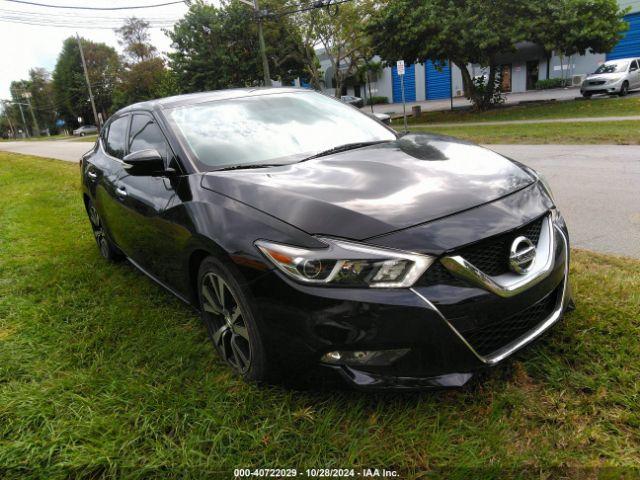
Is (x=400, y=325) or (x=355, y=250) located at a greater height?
(x=355, y=250)

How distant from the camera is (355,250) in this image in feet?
6.35

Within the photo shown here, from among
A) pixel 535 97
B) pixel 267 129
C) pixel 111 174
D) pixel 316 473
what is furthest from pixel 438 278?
pixel 535 97

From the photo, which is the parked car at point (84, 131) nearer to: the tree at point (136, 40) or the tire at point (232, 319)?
the tree at point (136, 40)

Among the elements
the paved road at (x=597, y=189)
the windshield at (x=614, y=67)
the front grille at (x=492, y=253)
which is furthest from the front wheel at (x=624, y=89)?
the front grille at (x=492, y=253)

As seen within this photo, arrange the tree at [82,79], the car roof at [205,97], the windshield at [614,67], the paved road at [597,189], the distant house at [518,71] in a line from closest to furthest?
the car roof at [205,97] → the paved road at [597,189] → the windshield at [614,67] → the distant house at [518,71] → the tree at [82,79]

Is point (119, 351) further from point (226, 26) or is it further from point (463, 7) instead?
point (226, 26)

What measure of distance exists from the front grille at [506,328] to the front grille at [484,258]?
179mm

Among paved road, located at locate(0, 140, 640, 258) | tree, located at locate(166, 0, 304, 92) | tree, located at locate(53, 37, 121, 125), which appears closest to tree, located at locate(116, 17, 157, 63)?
tree, located at locate(53, 37, 121, 125)

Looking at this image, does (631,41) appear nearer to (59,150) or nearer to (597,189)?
(597,189)

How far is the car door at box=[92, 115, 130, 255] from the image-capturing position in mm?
3889

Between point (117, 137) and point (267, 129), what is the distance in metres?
1.75

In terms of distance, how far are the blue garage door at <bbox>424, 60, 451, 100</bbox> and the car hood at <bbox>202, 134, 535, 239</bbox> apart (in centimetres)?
4586

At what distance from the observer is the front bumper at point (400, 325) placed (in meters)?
1.87

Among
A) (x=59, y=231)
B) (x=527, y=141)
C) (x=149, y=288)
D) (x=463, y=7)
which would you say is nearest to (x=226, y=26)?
(x=463, y=7)
